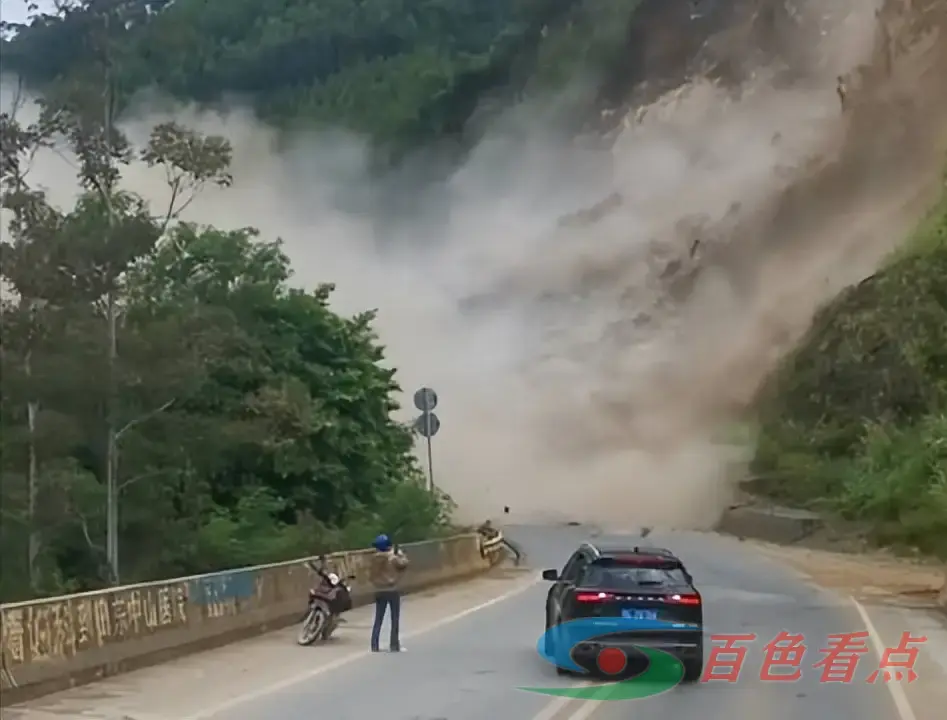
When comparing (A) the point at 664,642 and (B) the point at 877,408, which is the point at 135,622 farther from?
(B) the point at 877,408

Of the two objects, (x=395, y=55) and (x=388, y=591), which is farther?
(x=395, y=55)

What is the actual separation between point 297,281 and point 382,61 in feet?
36.7

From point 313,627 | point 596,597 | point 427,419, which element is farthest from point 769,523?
point 596,597

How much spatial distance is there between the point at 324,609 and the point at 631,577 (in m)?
4.54

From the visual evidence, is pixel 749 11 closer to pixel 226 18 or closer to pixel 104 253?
pixel 226 18

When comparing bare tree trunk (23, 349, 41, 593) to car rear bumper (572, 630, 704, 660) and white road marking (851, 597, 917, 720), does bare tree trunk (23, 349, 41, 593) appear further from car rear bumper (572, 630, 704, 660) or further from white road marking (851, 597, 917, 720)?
white road marking (851, 597, 917, 720)

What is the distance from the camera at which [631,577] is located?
472 inches

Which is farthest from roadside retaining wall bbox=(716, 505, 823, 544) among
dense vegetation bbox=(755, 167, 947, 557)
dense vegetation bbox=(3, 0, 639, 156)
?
dense vegetation bbox=(3, 0, 639, 156)

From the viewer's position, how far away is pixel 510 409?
40.7 meters

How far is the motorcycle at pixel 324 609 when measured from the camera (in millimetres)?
14969

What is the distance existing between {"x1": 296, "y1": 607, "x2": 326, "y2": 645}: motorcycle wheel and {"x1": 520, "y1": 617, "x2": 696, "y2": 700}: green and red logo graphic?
3807mm

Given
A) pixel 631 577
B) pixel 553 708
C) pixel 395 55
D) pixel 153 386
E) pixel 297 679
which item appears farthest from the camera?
pixel 395 55

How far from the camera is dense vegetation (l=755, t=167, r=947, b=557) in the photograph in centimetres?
2957

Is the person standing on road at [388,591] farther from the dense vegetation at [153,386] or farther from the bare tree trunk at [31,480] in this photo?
the bare tree trunk at [31,480]
